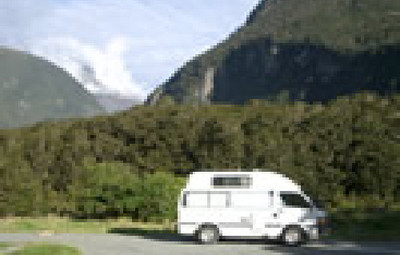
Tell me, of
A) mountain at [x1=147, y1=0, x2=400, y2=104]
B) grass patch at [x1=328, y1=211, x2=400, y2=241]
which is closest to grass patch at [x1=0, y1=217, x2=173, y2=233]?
grass patch at [x1=328, y1=211, x2=400, y2=241]

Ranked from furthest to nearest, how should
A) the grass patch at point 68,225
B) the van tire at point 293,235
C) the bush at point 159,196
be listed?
1. the bush at point 159,196
2. the grass patch at point 68,225
3. the van tire at point 293,235

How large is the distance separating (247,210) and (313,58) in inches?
5708

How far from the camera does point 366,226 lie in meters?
27.0

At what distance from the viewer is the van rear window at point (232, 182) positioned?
23.3m

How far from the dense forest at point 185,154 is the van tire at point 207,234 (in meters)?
9.16

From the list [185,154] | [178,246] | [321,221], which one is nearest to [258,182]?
[321,221]

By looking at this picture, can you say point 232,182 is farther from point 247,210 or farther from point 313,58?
point 313,58

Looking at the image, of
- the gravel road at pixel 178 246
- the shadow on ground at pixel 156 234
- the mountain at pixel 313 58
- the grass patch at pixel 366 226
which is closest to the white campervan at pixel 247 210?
the gravel road at pixel 178 246

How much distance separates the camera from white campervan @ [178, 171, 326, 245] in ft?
74.6

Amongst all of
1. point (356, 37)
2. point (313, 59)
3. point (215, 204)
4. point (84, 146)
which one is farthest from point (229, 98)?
point (215, 204)

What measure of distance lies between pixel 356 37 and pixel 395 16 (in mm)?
10861

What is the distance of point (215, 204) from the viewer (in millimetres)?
23219

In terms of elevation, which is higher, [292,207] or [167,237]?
[292,207]

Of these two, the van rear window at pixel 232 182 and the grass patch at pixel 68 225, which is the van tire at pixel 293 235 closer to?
the van rear window at pixel 232 182
